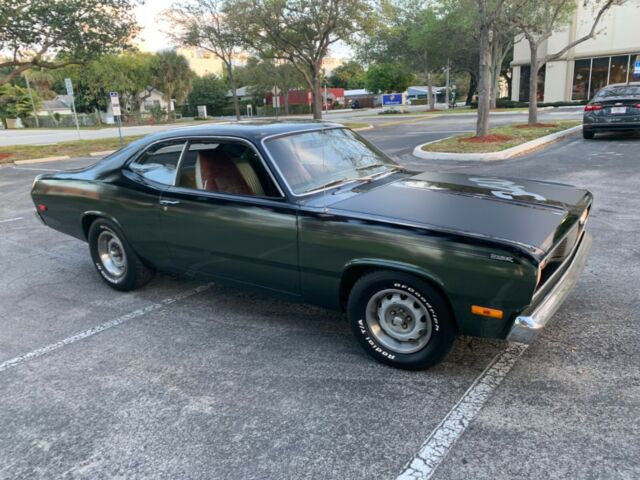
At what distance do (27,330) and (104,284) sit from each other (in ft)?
3.54

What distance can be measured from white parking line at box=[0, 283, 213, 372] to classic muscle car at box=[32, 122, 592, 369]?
35 cm

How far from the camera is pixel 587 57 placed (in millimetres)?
36750

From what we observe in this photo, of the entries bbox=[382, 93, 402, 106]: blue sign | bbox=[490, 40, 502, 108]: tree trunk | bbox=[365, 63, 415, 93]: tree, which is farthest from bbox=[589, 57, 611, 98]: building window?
bbox=[365, 63, 415, 93]: tree

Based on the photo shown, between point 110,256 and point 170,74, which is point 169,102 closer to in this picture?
point 170,74

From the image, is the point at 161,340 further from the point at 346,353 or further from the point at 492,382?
the point at 492,382

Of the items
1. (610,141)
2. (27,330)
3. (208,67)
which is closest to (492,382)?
(27,330)

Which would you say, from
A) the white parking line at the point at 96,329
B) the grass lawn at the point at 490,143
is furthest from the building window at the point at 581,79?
the white parking line at the point at 96,329

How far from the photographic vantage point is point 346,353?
3.56 meters

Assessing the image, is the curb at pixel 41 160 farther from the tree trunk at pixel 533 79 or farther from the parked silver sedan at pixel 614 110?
the parked silver sedan at pixel 614 110

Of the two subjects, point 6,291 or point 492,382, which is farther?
point 6,291

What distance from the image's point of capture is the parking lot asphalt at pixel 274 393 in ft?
8.25

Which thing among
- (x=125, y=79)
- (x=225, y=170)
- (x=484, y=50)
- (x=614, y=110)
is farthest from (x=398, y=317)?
(x=125, y=79)

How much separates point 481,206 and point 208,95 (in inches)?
2870

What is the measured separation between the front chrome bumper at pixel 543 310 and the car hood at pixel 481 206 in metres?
0.34
